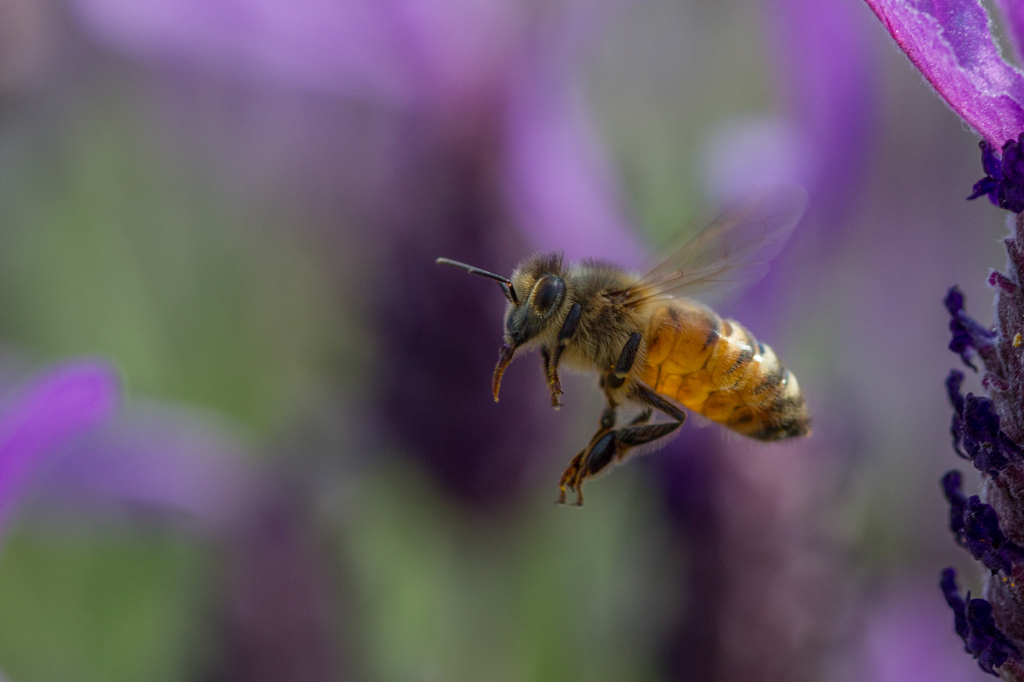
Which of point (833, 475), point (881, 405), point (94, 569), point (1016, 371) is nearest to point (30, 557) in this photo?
point (94, 569)

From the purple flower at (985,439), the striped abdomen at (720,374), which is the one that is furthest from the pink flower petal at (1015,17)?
the striped abdomen at (720,374)

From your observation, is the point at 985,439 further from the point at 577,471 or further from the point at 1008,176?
the point at 577,471

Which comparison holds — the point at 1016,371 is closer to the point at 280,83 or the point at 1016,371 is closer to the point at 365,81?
the point at 365,81

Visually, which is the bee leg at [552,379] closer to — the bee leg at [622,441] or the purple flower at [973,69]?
the bee leg at [622,441]

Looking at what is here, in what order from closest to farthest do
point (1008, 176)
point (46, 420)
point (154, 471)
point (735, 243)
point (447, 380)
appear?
point (1008, 176)
point (46, 420)
point (735, 243)
point (447, 380)
point (154, 471)

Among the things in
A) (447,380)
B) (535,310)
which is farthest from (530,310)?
(447,380)

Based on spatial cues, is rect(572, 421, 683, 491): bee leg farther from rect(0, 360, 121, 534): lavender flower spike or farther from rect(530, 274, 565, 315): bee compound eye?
rect(0, 360, 121, 534): lavender flower spike

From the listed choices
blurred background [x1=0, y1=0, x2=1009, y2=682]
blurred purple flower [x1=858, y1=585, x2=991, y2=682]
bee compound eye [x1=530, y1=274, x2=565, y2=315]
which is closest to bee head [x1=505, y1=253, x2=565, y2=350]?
bee compound eye [x1=530, y1=274, x2=565, y2=315]

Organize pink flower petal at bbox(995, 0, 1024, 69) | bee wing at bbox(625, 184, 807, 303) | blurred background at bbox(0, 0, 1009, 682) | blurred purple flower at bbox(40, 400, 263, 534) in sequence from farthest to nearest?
blurred purple flower at bbox(40, 400, 263, 534), blurred background at bbox(0, 0, 1009, 682), bee wing at bbox(625, 184, 807, 303), pink flower petal at bbox(995, 0, 1024, 69)
